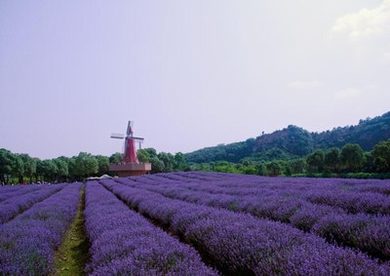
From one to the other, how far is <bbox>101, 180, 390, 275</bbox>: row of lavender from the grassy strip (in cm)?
176

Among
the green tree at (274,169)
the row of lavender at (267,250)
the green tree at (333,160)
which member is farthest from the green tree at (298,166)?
the row of lavender at (267,250)

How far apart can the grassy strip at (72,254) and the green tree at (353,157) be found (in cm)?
3739

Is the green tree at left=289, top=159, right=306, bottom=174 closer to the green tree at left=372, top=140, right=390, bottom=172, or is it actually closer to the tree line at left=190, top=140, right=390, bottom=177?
the tree line at left=190, top=140, right=390, bottom=177

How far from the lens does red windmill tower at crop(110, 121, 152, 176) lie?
42219 mm

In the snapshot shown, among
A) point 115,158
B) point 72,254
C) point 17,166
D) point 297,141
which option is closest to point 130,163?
point 17,166

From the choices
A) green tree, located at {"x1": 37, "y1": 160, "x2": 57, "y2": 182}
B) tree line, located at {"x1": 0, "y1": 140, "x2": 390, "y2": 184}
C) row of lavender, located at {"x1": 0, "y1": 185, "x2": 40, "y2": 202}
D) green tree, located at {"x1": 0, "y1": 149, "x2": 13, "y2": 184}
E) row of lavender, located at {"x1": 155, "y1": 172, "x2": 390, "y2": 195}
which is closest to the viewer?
row of lavender, located at {"x1": 155, "y1": 172, "x2": 390, "y2": 195}

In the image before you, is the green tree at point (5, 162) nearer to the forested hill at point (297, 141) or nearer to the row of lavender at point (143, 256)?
the row of lavender at point (143, 256)

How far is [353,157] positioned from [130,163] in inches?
1024

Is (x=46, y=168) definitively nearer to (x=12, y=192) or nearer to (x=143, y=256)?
(x=12, y=192)

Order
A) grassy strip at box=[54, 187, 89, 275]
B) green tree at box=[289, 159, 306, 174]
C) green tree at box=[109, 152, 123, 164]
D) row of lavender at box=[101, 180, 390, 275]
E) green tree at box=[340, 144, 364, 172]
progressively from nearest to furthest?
row of lavender at box=[101, 180, 390, 275], grassy strip at box=[54, 187, 89, 275], green tree at box=[340, 144, 364, 172], green tree at box=[289, 159, 306, 174], green tree at box=[109, 152, 123, 164]

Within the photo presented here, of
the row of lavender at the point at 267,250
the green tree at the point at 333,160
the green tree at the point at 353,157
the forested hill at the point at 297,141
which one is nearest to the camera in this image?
the row of lavender at the point at 267,250

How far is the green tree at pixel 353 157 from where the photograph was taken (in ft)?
130

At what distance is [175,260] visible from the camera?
3500 mm

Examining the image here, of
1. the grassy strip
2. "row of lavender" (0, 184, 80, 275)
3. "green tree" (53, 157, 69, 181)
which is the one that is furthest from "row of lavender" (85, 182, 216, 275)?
"green tree" (53, 157, 69, 181)
